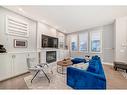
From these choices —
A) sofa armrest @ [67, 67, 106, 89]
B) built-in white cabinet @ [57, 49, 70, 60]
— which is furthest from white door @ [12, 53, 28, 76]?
built-in white cabinet @ [57, 49, 70, 60]

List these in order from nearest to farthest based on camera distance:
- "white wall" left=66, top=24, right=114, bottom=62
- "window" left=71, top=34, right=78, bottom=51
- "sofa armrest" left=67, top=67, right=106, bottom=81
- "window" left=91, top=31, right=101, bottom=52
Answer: "sofa armrest" left=67, top=67, right=106, bottom=81
"white wall" left=66, top=24, right=114, bottom=62
"window" left=91, top=31, right=101, bottom=52
"window" left=71, top=34, right=78, bottom=51

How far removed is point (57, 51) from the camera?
7.11 meters

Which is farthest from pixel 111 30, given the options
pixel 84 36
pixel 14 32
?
pixel 14 32

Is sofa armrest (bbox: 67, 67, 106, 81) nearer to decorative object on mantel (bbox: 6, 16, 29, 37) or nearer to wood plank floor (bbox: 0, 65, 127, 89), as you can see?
wood plank floor (bbox: 0, 65, 127, 89)

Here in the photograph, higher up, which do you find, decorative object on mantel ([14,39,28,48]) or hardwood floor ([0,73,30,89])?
decorative object on mantel ([14,39,28,48])

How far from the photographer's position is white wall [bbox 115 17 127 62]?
5.18 meters

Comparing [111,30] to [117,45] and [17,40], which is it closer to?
[117,45]

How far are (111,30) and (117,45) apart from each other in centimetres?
148

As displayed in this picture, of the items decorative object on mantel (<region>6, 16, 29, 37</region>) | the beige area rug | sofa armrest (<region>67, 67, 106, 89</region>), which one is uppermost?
decorative object on mantel (<region>6, 16, 29, 37</region>)

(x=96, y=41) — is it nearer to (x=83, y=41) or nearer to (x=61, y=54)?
(x=83, y=41)

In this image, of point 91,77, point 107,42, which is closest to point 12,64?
point 91,77

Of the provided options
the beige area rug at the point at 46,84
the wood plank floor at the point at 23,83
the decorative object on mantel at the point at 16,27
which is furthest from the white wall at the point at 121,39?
the decorative object on mantel at the point at 16,27

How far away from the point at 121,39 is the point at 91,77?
164 inches
